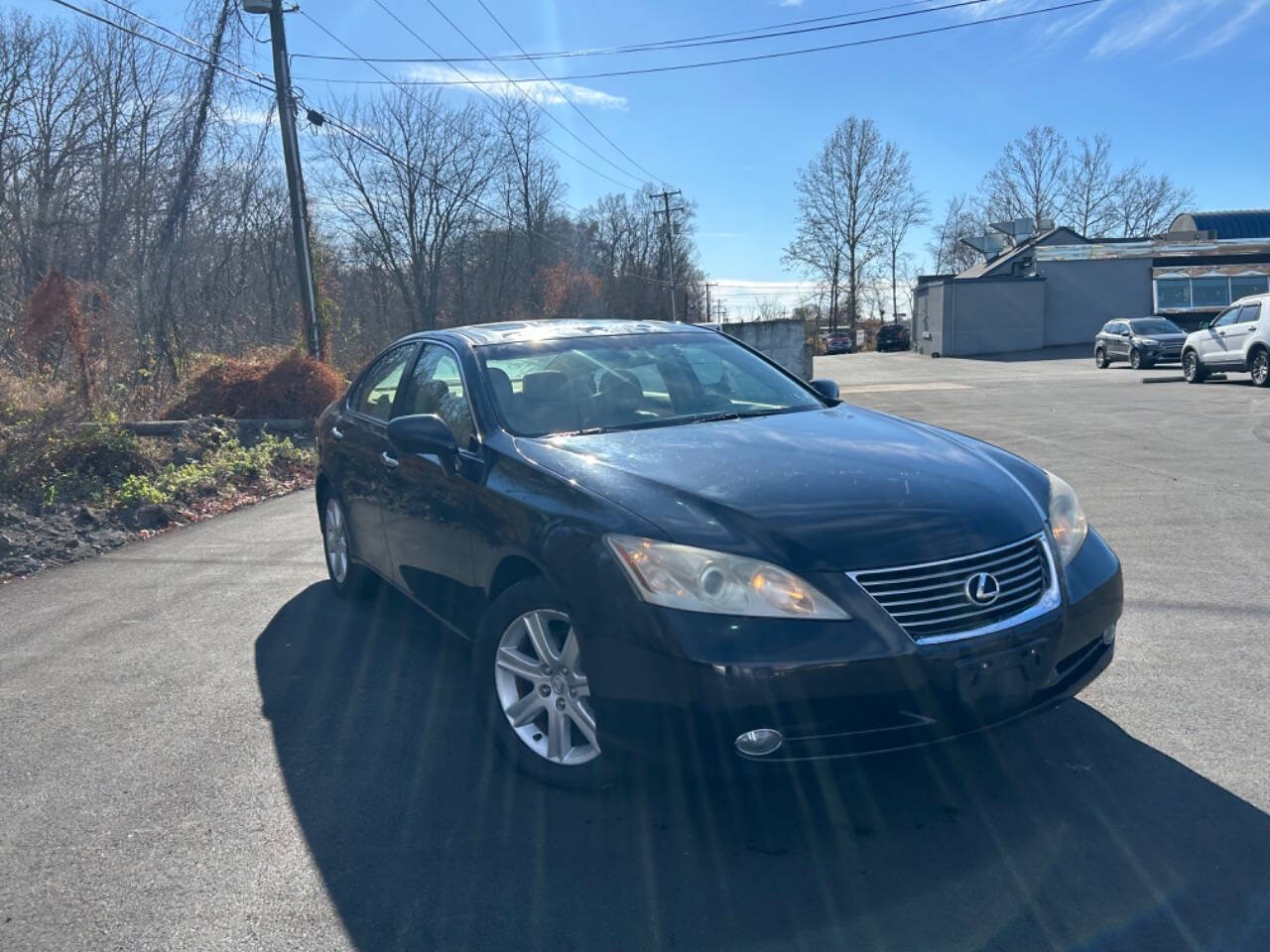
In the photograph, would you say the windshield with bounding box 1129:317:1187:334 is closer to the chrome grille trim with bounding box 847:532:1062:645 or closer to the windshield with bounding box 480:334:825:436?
the windshield with bounding box 480:334:825:436

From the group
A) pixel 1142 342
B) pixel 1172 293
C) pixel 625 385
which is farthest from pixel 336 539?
pixel 1172 293

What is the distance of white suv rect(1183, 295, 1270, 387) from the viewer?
19391mm

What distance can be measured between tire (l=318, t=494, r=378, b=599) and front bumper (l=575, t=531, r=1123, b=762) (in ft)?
9.82

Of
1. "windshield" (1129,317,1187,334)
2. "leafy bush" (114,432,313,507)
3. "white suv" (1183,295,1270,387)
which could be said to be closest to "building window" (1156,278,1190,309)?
"windshield" (1129,317,1187,334)

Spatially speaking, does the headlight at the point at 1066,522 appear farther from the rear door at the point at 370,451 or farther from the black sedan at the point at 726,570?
the rear door at the point at 370,451

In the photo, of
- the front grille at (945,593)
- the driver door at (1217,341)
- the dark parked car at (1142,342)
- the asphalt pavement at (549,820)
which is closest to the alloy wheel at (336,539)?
the asphalt pavement at (549,820)

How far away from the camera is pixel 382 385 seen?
5.59 metres

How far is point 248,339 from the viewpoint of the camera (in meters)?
27.4

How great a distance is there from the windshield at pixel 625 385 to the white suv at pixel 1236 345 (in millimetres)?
18105

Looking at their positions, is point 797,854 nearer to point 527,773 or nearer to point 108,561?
point 527,773

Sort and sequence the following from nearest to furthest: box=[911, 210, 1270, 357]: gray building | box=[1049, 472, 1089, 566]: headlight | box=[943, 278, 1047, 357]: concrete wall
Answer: box=[1049, 472, 1089, 566]: headlight
box=[911, 210, 1270, 357]: gray building
box=[943, 278, 1047, 357]: concrete wall

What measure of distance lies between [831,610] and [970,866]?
34.1 inches

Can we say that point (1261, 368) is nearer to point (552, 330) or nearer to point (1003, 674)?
point (552, 330)

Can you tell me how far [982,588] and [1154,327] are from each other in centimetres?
3142
